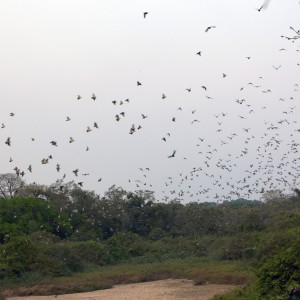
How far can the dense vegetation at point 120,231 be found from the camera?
115 ft

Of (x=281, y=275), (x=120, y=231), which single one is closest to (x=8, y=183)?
(x=120, y=231)

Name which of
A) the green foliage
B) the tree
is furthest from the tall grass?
the tree

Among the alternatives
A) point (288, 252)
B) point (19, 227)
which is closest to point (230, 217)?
point (19, 227)

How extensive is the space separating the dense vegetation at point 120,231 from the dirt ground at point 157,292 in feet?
9.69

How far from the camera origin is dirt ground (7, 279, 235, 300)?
89.2ft

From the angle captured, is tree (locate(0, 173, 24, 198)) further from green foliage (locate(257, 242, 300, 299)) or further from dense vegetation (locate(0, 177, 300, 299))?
green foliage (locate(257, 242, 300, 299))

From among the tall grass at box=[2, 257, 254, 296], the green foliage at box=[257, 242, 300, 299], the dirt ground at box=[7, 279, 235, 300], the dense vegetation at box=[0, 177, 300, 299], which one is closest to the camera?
the green foliage at box=[257, 242, 300, 299]

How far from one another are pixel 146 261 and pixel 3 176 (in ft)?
107

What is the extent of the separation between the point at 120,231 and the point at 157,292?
2678 cm

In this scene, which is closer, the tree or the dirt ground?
the dirt ground

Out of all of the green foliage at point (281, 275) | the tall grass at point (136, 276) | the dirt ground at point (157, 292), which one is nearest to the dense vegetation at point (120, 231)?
the tall grass at point (136, 276)

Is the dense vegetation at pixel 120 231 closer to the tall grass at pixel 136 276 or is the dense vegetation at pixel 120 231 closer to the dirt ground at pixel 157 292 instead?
the tall grass at pixel 136 276

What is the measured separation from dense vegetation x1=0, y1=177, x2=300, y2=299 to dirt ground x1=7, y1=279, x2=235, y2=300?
9.69ft

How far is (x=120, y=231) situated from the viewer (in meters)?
55.5
